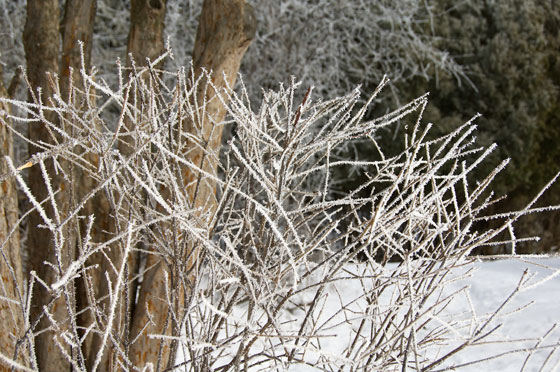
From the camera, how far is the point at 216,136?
9.30ft

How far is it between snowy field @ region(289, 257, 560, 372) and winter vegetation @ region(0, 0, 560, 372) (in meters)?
0.06

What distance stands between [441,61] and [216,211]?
5904 millimetres

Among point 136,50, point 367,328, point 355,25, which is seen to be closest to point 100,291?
point 136,50

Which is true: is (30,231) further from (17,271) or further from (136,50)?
(136,50)

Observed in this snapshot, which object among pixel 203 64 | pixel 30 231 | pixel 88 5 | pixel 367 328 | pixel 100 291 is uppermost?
pixel 88 5

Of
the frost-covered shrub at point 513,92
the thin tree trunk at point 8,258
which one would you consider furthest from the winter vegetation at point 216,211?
the frost-covered shrub at point 513,92

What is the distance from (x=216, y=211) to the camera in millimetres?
1427

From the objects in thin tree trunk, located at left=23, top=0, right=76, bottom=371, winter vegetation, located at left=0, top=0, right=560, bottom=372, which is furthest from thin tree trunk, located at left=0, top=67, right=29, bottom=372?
thin tree trunk, located at left=23, top=0, right=76, bottom=371

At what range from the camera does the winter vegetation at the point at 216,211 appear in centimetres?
132

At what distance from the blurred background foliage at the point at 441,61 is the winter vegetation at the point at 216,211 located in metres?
0.07

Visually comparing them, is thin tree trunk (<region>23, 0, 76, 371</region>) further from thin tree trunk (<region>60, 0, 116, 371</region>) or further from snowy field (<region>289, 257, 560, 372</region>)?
snowy field (<region>289, 257, 560, 372</region>)

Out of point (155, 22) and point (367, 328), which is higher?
point (155, 22)

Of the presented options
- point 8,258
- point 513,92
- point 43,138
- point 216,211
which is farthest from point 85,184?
point 513,92

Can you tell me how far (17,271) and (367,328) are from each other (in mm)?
2913
